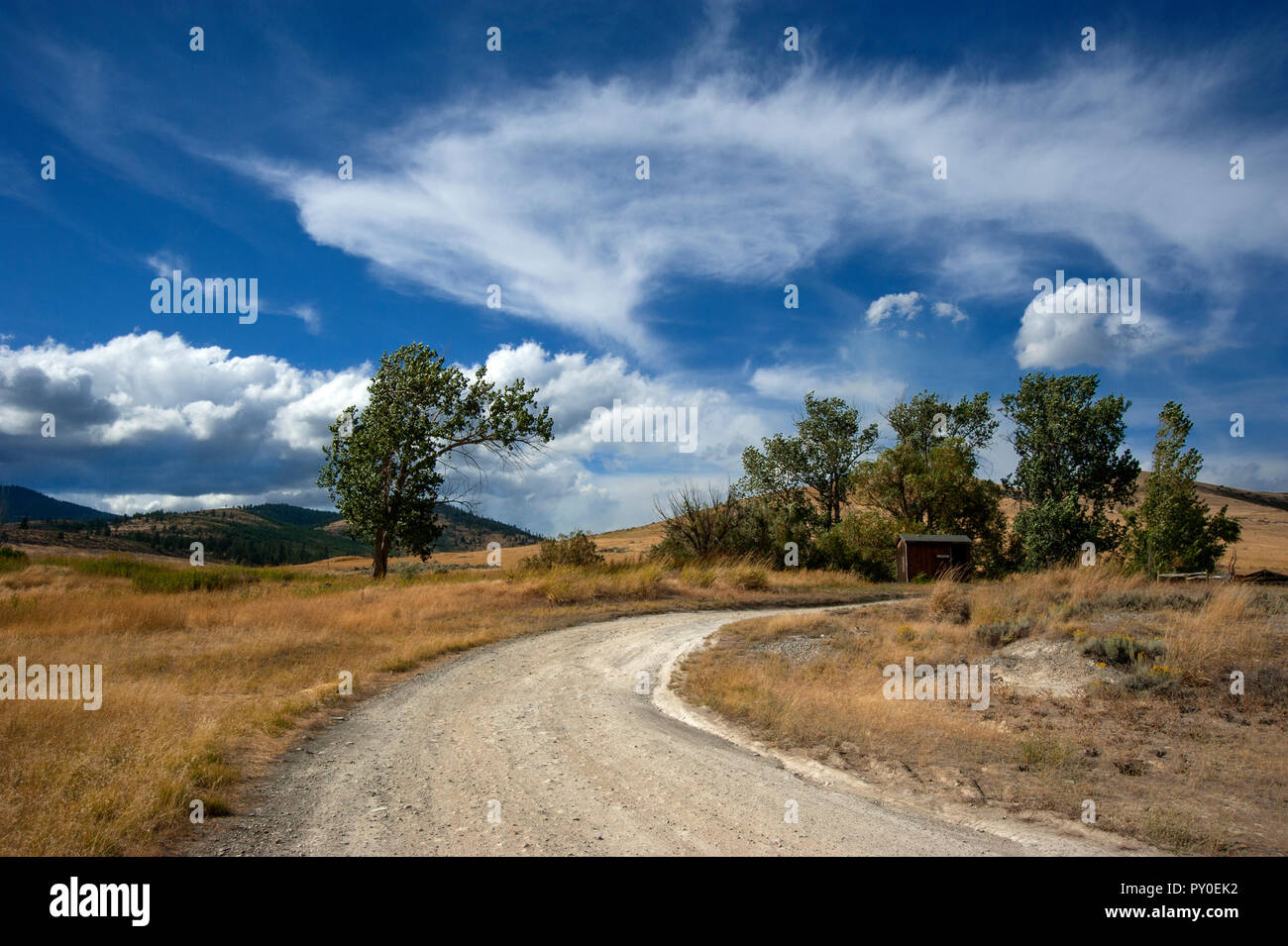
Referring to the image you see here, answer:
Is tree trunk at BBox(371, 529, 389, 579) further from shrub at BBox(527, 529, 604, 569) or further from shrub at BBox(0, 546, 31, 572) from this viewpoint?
shrub at BBox(0, 546, 31, 572)

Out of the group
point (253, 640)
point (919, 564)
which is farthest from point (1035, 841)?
point (919, 564)

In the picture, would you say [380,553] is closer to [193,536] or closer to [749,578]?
[749,578]

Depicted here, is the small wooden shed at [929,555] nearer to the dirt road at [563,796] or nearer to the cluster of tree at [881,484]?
the cluster of tree at [881,484]

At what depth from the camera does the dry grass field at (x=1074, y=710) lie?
19.7 feet

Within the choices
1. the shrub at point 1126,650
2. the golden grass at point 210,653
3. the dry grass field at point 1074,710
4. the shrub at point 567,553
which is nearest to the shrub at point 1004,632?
the dry grass field at point 1074,710

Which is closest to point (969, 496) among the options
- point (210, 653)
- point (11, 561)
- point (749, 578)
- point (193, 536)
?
point (749, 578)

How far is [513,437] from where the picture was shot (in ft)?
104

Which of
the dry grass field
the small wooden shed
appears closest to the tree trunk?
the dry grass field

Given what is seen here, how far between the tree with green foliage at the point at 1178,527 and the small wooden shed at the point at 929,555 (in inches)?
314

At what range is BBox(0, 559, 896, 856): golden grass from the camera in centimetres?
556

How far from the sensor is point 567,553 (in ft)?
98.9

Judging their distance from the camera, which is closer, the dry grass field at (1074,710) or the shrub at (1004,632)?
the dry grass field at (1074,710)

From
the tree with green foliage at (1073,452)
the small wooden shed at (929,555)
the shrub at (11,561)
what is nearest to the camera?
the shrub at (11,561)
